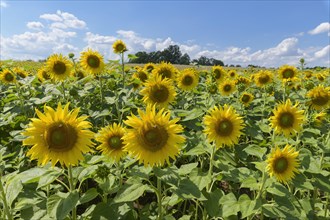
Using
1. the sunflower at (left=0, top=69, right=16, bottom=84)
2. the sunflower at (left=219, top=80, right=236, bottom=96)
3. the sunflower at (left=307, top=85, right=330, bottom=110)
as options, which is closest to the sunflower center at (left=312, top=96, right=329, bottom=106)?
the sunflower at (left=307, top=85, right=330, bottom=110)

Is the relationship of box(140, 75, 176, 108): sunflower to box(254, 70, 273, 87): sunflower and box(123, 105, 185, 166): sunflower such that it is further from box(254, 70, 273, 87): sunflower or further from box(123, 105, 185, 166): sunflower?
box(254, 70, 273, 87): sunflower

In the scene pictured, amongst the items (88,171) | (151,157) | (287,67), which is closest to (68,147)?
(88,171)

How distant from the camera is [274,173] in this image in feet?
11.6

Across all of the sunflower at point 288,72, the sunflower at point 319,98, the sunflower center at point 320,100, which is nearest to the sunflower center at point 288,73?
the sunflower at point 288,72

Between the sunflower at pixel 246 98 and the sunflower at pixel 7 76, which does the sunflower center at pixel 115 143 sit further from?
the sunflower at pixel 7 76

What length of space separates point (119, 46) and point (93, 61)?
769mm

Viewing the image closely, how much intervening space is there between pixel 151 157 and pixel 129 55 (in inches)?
169

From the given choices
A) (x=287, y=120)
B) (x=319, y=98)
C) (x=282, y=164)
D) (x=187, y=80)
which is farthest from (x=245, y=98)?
(x=282, y=164)

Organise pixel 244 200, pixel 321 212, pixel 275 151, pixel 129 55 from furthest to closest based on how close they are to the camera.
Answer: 1. pixel 129 55
2. pixel 321 212
3. pixel 275 151
4. pixel 244 200

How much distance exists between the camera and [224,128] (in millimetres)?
3707

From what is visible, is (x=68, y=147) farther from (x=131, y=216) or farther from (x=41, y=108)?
(x=41, y=108)

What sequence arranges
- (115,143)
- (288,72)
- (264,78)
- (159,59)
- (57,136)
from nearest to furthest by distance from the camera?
(57,136)
(115,143)
(288,72)
(264,78)
(159,59)

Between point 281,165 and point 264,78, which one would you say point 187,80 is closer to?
point 264,78

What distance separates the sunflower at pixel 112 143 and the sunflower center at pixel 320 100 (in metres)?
3.58
